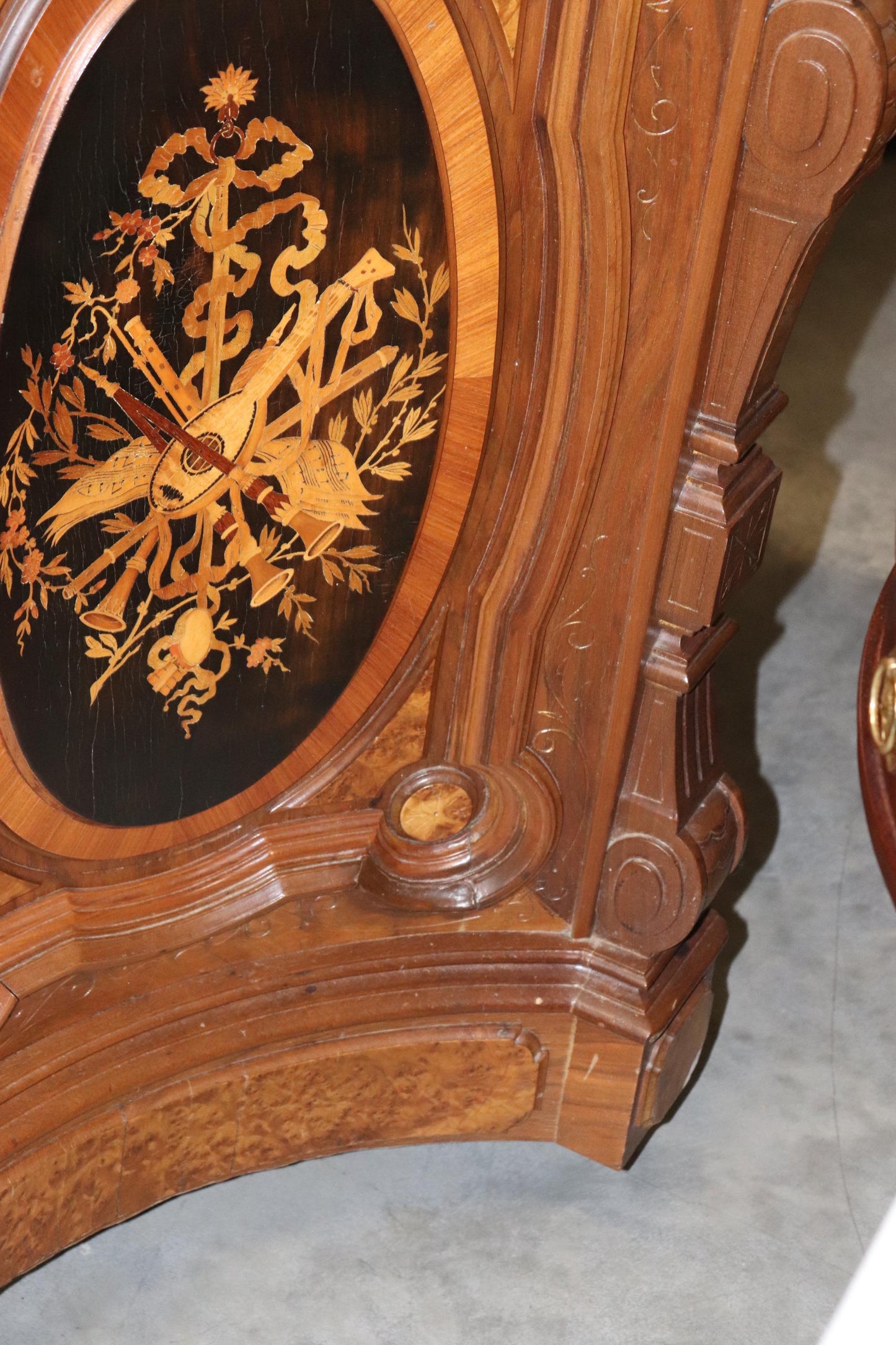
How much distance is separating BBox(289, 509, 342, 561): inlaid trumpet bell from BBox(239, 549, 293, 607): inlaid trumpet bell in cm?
3

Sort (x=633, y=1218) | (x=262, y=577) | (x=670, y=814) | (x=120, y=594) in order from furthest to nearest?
(x=633, y=1218)
(x=670, y=814)
(x=262, y=577)
(x=120, y=594)

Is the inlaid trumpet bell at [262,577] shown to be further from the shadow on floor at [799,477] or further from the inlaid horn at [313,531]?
the shadow on floor at [799,477]

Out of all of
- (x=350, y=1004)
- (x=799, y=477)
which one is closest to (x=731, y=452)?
(x=350, y=1004)

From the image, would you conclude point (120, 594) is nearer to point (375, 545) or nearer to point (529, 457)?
point (375, 545)

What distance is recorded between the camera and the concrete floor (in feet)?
5.62

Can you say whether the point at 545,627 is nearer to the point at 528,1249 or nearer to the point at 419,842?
the point at 419,842

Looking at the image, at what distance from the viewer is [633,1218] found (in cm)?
185

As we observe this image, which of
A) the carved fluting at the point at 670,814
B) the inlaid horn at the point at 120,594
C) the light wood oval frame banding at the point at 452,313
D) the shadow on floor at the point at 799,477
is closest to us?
the light wood oval frame banding at the point at 452,313

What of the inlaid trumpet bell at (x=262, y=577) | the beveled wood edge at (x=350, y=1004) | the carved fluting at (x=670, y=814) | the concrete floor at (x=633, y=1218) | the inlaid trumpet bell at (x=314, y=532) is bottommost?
the concrete floor at (x=633, y=1218)

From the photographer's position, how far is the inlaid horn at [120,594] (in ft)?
4.34

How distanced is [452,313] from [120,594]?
371 mm

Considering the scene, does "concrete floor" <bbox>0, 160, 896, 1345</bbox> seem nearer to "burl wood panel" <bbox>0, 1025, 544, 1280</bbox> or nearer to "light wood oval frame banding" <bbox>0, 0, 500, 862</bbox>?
"burl wood panel" <bbox>0, 1025, 544, 1280</bbox>

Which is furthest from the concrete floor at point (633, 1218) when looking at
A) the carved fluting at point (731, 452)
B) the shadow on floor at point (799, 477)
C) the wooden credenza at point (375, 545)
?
the carved fluting at point (731, 452)

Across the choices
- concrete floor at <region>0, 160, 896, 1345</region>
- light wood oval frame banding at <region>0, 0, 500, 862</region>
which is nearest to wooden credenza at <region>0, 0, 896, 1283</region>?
light wood oval frame banding at <region>0, 0, 500, 862</region>
